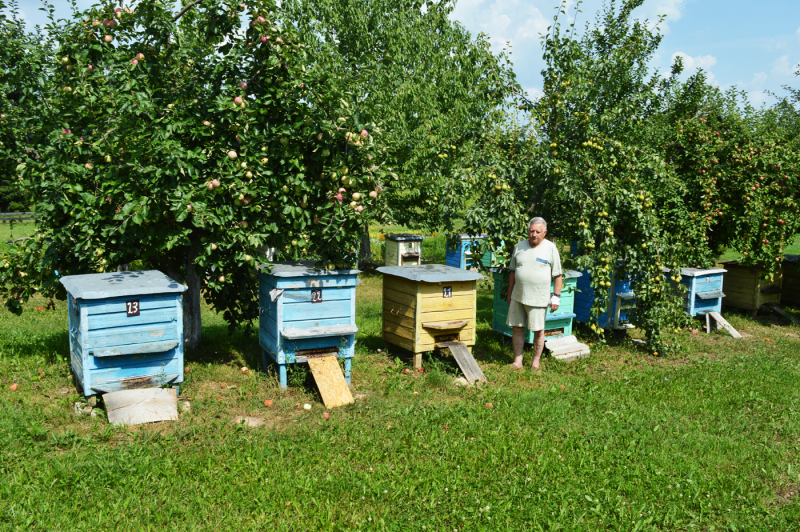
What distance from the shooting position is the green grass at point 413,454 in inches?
169

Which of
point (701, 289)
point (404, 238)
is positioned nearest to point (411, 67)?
point (404, 238)

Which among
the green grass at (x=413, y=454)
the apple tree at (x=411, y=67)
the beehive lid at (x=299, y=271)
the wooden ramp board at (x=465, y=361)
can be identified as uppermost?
the apple tree at (x=411, y=67)

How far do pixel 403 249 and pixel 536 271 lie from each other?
386 inches

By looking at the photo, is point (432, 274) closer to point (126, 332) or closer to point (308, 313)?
point (308, 313)

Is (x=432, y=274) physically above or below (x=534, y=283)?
above

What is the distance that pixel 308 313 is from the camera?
21.9 ft

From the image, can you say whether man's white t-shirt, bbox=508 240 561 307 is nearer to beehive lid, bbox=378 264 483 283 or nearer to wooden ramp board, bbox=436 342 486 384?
beehive lid, bbox=378 264 483 283

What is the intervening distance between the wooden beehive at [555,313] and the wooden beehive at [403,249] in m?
8.09

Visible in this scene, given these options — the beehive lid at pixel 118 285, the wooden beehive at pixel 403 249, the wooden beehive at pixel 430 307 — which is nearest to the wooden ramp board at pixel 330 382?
the wooden beehive at pixel 430 307

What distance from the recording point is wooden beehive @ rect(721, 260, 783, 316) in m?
A: 12.1

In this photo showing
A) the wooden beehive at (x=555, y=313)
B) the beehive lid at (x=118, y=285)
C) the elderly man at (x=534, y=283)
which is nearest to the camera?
the beehive lid at (x=118, y=285)

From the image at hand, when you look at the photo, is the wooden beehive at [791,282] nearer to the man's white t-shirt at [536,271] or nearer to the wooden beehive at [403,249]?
the man's white t-shirt at [536,271]

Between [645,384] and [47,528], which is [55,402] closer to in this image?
[47,528]

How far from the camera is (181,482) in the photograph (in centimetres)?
456
